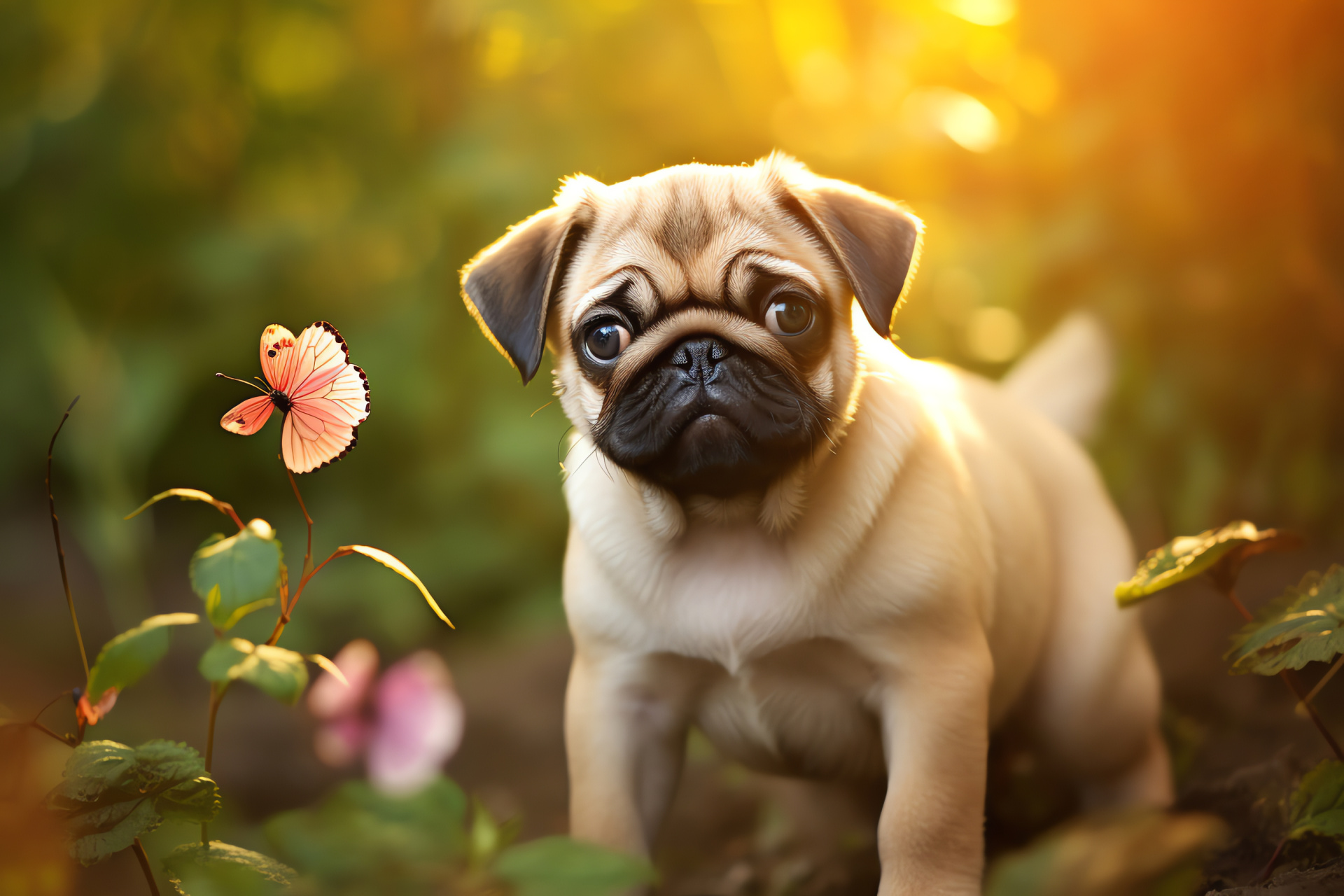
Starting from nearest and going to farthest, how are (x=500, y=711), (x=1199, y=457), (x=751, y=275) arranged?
(x=751, y=275) < (x=1199, y=457) < (x=500, y=711)

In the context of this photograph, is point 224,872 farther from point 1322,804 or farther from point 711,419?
point 1322,804

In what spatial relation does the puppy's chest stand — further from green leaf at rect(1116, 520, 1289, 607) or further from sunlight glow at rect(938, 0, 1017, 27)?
sunlight glow at rect(938, 0, 1017, 27)

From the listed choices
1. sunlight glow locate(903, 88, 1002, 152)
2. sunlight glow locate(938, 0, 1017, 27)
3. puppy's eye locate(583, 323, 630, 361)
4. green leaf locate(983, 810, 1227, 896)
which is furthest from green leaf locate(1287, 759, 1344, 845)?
sunlight glow locate(938, 0, 1017, 27)

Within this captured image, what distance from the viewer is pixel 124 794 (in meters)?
1.61

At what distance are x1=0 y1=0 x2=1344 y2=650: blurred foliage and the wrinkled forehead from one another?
1.81m

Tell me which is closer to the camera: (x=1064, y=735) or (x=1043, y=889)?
(x=1043, y=889)

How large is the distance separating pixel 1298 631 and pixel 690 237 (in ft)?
4.72

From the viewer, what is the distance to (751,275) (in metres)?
2.07

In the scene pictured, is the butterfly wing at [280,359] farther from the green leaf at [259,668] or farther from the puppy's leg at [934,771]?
the puppy's leg at [934,771]

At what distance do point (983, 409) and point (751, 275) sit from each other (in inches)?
41.7

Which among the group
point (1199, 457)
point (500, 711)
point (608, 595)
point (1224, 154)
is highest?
point (1224, 154)

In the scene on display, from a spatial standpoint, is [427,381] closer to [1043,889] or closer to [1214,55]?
[1214,55]

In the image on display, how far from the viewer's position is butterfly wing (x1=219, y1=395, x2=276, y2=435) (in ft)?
5.45

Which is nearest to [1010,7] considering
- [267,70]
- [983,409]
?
[983,409]
